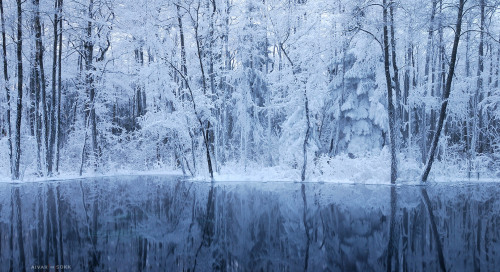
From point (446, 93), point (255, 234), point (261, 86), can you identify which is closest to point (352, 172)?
point (446, 93)

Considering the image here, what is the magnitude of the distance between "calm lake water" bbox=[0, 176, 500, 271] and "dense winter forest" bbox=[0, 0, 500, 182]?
788 cm

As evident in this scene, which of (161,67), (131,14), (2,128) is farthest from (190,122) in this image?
(2,128)

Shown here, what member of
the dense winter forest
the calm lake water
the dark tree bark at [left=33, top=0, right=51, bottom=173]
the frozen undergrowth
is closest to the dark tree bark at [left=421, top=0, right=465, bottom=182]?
the dense winter forest

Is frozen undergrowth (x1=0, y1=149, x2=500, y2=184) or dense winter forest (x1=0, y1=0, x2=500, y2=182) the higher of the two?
dense winter forest (x1=0, y1=0, x2=500, y2=182)

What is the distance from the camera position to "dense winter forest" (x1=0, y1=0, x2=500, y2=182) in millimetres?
19078

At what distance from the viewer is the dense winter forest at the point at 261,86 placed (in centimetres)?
1908

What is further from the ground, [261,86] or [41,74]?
[41,74]

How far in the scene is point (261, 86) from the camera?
25.9 m

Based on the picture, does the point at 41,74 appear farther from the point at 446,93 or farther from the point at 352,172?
the point at 446,93

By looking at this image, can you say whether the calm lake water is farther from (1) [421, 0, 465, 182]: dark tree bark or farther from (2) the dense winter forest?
(2) the dense winter forest

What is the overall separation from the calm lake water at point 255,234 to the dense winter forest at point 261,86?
7.88m

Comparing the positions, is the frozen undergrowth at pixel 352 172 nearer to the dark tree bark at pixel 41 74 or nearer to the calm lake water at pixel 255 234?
the dark tree bark at pixel 41 74

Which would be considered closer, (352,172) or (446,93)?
(446,93)

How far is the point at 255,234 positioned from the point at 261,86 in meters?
19.6
